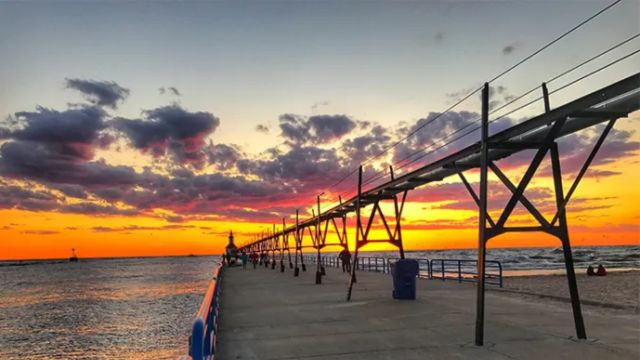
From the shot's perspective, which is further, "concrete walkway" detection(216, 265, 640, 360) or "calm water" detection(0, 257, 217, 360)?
"calm water" detection(0, 257, 217, 360)

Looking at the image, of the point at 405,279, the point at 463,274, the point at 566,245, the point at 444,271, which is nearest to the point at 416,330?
the point at 566,245

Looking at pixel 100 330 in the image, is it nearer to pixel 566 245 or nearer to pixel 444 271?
pixel 444 271

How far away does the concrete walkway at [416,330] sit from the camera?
9539 millimetres

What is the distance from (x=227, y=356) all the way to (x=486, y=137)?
7.54 m

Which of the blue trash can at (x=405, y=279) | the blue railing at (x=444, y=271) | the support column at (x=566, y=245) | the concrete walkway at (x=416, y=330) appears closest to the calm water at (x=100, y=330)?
the concrete walkway at (x=416, y=330)

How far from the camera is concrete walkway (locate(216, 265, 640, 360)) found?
9.54 metres

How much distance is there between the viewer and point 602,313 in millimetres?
14750

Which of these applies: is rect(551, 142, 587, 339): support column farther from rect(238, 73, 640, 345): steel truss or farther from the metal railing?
the metal railing

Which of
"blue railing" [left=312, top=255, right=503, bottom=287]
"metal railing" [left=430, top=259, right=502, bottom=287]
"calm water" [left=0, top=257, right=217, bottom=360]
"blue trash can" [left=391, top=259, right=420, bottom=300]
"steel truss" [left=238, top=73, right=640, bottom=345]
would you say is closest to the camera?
"steel truss" [left=238, top=73, right=640, bottom=345]

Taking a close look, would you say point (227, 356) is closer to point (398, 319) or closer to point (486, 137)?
point (398, 319)

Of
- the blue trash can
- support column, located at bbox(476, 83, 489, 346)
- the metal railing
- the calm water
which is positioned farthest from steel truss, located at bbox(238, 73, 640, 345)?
the calm water

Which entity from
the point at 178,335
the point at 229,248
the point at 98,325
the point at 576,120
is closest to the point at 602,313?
the point at 576,120

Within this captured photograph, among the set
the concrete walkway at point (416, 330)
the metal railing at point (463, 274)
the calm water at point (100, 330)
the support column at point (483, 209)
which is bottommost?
the calm water at point (100, 330)

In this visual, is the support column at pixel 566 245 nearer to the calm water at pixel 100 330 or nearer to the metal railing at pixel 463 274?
the metal railing at pixel 463 274
